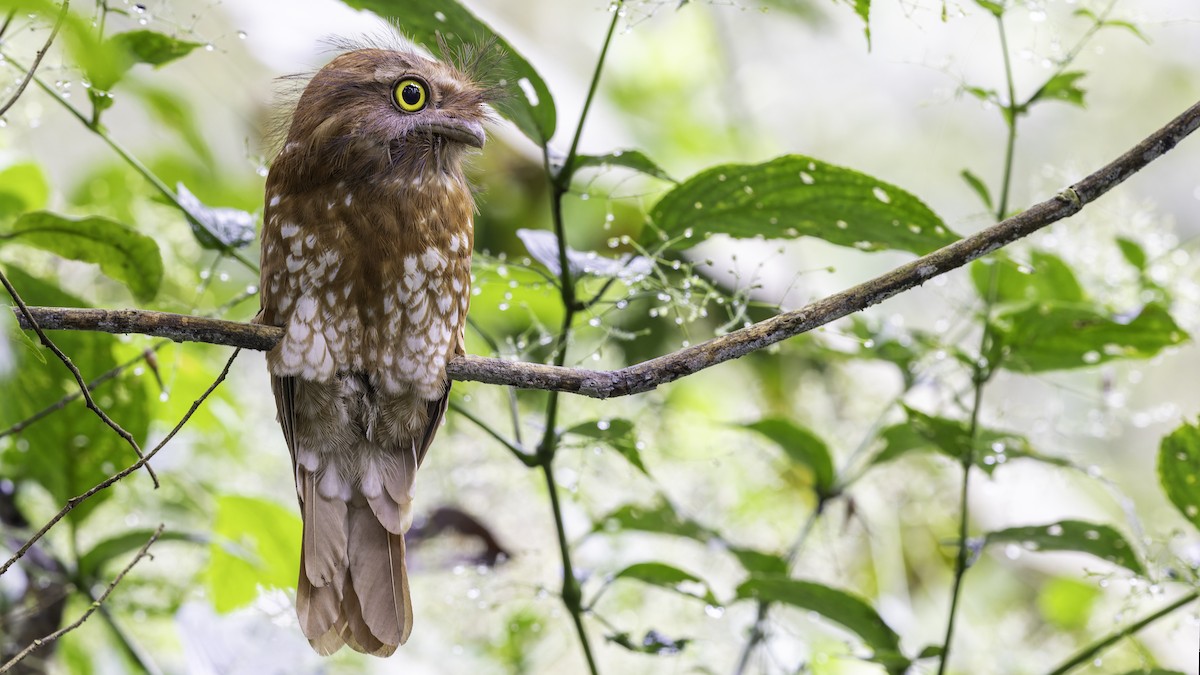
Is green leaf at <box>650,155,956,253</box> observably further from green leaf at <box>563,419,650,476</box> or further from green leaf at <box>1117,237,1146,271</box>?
green leaf at <box>1117,237,1146,271</box>

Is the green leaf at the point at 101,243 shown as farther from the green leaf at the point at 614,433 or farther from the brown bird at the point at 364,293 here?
the green leaf at the point at 614,433

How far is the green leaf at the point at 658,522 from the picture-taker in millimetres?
1574

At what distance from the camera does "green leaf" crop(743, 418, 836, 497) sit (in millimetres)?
1686

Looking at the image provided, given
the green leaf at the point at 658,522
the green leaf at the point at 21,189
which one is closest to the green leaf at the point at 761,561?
the green leaf at the point at 658,522

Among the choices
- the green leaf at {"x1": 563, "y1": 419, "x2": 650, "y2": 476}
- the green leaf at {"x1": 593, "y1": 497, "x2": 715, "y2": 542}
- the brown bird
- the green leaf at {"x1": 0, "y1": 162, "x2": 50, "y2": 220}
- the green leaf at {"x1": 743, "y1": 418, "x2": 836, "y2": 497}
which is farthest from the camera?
the green leaf at {"x1": 0, "y1": 162, "x2": 50, "y2": 220}

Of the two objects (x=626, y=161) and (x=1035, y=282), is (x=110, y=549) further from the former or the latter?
(x=1035, y=282)

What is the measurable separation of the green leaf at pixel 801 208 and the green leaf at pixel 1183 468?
42 centimetres

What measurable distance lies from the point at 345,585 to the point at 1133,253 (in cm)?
137

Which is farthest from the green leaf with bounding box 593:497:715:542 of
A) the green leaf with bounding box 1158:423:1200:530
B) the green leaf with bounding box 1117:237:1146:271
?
the green leaf with bounding box 1117:237:1146:271

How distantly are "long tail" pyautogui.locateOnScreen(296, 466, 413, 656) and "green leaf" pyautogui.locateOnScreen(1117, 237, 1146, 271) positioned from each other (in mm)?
1274

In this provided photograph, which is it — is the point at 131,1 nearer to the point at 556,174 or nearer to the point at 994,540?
the point at 556,174

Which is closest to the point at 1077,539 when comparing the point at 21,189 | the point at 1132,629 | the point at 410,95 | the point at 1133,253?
the point at 1132,629

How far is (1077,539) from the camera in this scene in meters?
1.45

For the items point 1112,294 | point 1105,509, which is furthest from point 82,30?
point 1105,509
